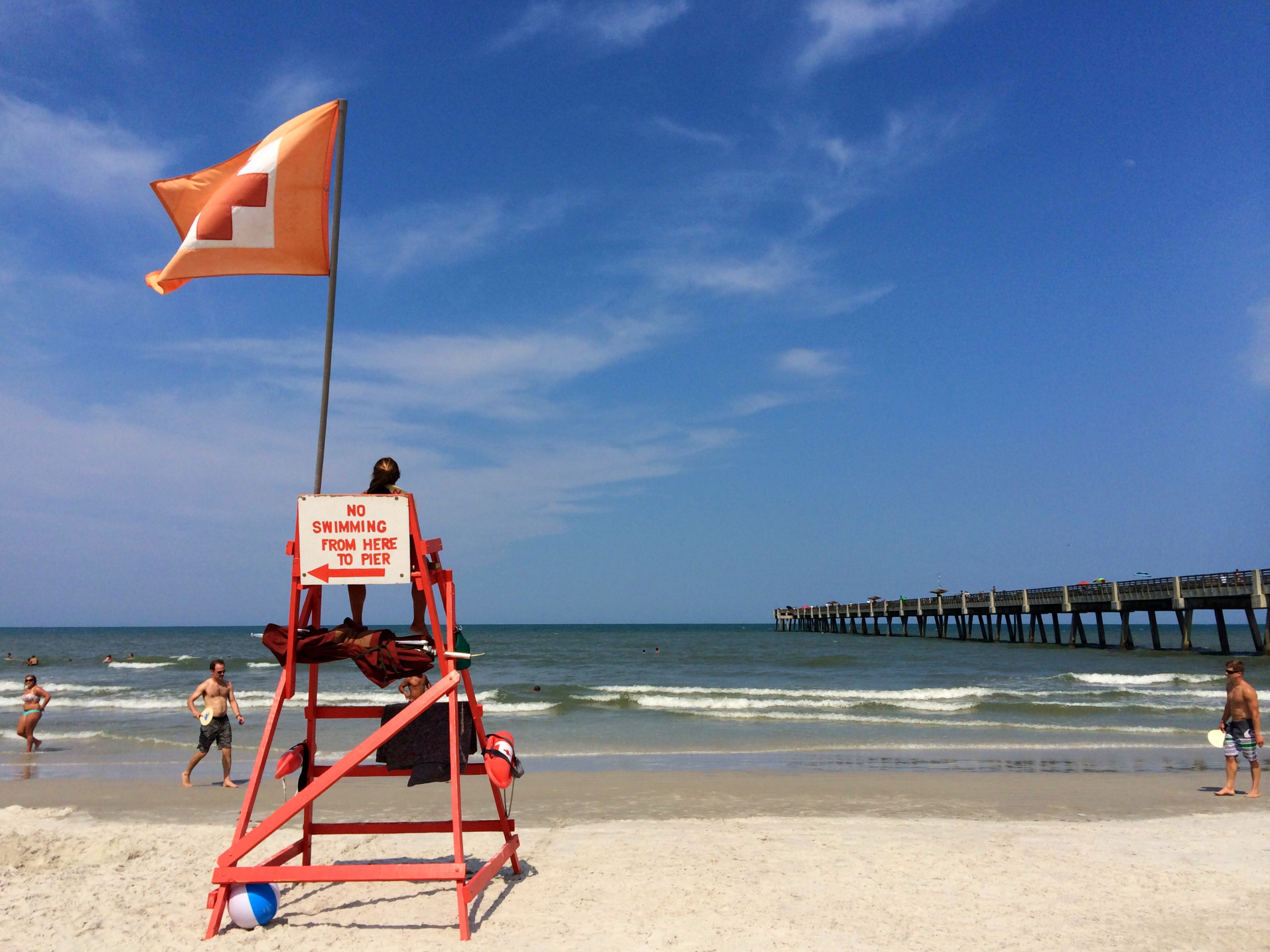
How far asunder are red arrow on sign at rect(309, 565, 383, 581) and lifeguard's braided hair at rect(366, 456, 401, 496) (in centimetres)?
51

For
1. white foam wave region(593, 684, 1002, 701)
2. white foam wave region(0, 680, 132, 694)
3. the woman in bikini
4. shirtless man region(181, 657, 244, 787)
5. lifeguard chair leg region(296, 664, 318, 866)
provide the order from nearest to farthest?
1. lifeguard chair leg region(296, 664, 318, 866)
2. shirtless man region(181, 657, 244, 787)
3. the woman in bikini
4. white foam wave region(593, 684, 1002, 701)
5. white foam wave region(0, 680, 132, 694)

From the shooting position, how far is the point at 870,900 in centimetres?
564

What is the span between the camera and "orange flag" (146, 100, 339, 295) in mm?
5109

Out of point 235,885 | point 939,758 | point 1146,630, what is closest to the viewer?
point 235,885

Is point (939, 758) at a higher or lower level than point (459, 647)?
lower

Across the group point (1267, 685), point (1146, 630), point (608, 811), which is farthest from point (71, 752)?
point (1146, 630)

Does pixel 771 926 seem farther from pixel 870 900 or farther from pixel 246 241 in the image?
pixel 246 241

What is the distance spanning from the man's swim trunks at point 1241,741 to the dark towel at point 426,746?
9.19 meters

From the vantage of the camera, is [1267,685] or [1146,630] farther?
[1146,630]

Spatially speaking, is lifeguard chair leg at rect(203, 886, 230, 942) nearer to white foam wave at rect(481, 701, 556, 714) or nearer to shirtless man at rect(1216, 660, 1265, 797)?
shirtless man at rect(1216, 660, 1265, 797)

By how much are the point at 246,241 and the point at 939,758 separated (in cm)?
1209

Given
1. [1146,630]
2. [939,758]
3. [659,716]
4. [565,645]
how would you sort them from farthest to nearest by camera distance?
1. [1146,630]
2. [565,645]
3. [659,716]
4. [939,758]

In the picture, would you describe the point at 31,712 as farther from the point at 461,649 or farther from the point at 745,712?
the point at 745,712

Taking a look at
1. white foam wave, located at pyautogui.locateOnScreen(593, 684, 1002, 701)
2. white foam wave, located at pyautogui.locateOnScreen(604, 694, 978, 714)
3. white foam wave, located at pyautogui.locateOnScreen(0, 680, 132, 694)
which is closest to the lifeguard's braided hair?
white foam wave, located at pyautogui.locateOnScreen(604, 694, 978, 714)
